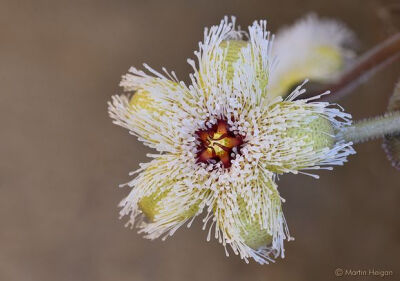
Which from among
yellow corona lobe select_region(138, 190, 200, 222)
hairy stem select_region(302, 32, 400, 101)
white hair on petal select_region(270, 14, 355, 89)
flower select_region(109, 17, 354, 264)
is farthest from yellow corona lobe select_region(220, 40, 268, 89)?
white hair on petal select_region(270, 14, 355, 89)

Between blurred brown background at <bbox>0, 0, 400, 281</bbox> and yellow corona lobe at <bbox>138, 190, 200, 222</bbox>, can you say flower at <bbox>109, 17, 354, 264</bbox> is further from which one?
blurred brown background at <bbox>0, 0, 400, 281</bbox>

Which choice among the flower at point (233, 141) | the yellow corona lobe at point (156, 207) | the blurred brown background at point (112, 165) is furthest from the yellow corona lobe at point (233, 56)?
the blurred brown background at point (112, 165)

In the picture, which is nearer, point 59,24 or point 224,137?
point 224,137

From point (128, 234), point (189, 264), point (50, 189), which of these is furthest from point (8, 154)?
point (189, 264)

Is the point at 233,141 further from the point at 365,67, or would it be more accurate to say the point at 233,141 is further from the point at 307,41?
the point at 307,41

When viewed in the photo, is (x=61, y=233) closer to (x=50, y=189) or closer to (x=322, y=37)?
(x=50, y=189)

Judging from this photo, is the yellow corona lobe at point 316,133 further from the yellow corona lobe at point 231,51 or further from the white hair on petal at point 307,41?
the white hair on petal at point 307,41
